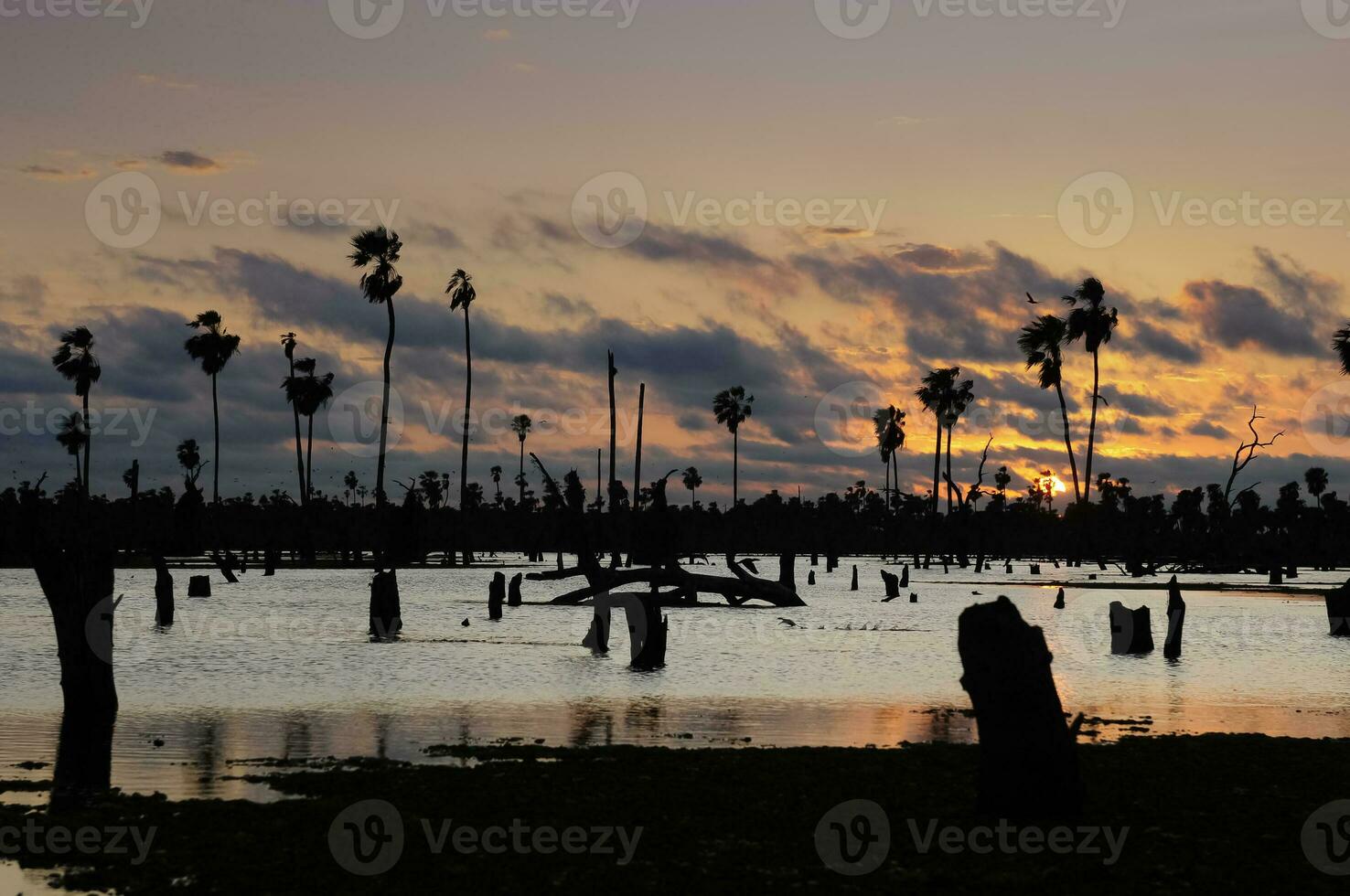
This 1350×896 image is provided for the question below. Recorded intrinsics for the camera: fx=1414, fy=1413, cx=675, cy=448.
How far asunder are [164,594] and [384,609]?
10.3 m

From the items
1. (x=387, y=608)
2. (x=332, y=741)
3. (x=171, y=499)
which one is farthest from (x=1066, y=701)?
(x=171, y=499)

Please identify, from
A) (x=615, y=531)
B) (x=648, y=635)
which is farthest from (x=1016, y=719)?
(x=615, y=531)

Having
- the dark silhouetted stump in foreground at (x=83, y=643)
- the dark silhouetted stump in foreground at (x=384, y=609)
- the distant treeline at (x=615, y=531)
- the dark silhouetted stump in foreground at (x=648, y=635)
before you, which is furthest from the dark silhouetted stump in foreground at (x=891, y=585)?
the dark silhouetted stump in foreground at (x=83, y=643)

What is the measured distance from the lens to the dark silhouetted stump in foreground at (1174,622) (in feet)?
115

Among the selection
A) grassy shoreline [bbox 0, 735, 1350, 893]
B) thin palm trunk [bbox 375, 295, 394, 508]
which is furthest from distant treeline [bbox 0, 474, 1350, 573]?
grassy shoreline [bbox 0, 735, 1350, 893]

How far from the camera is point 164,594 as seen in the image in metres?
47.4

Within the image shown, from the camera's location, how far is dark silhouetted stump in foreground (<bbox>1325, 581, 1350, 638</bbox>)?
151 ft

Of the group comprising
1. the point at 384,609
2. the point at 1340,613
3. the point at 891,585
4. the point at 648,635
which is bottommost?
the point at 384,609

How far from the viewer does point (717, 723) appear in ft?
71.2

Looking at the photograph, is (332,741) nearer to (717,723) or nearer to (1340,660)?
(717,723)

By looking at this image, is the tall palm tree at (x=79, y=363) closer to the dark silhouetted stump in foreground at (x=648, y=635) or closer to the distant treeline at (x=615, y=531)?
the distant treeline at (x=615, y=531)

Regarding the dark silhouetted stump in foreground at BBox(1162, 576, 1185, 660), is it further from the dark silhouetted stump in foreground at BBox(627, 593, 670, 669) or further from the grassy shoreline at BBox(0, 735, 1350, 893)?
the grassy shoreline at BBox(0, 735, 1350, 893)

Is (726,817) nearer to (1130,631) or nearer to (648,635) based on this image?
(648,635)

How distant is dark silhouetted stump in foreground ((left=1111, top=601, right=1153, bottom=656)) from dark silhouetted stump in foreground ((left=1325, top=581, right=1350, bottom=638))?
10.9 meters
